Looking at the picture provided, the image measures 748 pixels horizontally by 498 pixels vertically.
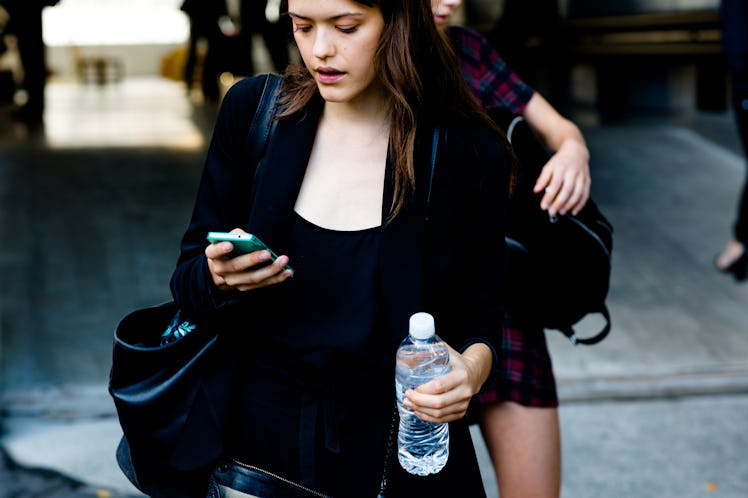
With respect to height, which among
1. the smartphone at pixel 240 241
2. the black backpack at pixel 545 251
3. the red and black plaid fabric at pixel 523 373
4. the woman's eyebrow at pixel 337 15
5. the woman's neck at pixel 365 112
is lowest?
the red and black plaid fabric at pixel 523 373

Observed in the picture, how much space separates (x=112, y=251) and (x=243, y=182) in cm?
460

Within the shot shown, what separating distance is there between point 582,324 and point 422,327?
3.97 metres

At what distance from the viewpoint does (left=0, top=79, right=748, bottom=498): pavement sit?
4.23 metres

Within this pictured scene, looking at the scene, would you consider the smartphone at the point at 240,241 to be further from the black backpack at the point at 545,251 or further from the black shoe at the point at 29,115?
the black shoe at the point at 29,115

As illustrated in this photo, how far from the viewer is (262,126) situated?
1.93 metres

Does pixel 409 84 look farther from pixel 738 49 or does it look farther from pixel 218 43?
pixel 218 43

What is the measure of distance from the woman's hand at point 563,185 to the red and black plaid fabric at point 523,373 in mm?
345

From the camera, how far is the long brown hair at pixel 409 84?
1.86 metres

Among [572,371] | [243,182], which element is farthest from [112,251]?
[243,182]

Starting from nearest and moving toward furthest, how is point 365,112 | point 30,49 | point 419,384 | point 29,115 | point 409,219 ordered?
point 419,384 < point 409,219 < point 365,112 < point 30,49 < point 29,115

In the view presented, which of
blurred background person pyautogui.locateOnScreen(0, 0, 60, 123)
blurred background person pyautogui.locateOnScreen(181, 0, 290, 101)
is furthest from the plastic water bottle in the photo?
blurred background person pyautogui.locateOnScreen(181, 0, 290, 101)

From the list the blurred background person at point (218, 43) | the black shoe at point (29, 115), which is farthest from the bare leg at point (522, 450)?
the blurred background person at point (218, 43)

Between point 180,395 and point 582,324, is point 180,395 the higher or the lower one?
the higher one

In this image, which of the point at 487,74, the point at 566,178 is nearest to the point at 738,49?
the point at 487,74
